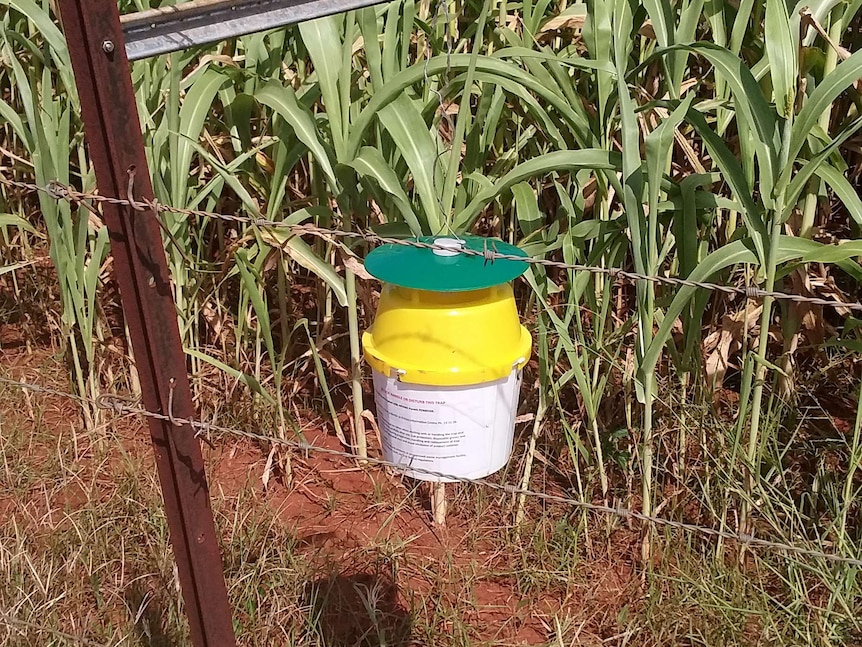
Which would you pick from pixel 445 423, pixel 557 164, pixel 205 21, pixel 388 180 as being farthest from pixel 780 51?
pixel 205 21

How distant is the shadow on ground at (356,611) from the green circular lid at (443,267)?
696 millimetres

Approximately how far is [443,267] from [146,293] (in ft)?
1.12

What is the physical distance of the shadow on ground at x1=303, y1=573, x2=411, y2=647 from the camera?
1652mm

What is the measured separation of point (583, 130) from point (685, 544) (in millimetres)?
777

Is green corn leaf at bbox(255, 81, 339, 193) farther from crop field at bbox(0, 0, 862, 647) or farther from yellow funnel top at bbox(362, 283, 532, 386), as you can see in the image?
yellow funnel top at bbox(362, 283, 532, 386)

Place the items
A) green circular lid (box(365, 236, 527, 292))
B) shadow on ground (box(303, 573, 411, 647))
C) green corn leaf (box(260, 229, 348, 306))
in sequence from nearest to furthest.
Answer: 1. green circular lid (box(365, 236, 527, 292))
2. shadow on ground (box(303, 573, 411, 647))
3. green corn leaf (box(260, 229, 348, 306))

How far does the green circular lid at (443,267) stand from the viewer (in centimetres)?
109

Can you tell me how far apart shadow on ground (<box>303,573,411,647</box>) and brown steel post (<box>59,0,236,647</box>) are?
356 millimetres

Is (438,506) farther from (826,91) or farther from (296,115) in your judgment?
(826,91)

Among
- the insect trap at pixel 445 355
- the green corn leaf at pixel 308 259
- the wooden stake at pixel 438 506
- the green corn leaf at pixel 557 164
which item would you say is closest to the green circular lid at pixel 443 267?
the insect trap at pixel 445 355

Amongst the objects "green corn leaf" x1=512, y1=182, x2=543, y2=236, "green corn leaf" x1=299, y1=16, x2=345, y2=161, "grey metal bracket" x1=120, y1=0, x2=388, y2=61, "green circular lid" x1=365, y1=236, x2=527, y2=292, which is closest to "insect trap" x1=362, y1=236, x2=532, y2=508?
"green circular lid" x1=365, y1=236, x2=527, y2=292

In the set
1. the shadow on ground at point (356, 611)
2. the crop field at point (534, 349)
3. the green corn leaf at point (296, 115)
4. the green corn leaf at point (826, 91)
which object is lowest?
the shadow on ground at point (356, 611)

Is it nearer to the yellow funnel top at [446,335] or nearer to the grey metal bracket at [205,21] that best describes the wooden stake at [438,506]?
the yellow funnel top at [446,335]

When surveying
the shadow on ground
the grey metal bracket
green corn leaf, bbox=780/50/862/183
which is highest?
the grey metal bracket
